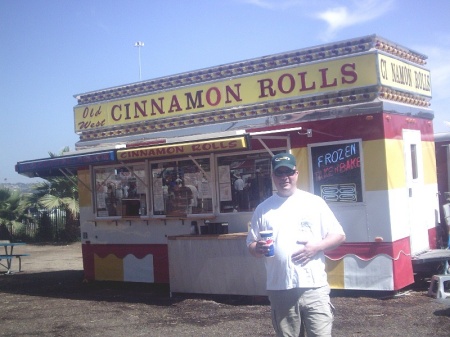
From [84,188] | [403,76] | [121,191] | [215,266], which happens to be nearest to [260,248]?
[215,266]

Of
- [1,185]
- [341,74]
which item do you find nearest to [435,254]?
[341,74]

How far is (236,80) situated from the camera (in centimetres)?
1000

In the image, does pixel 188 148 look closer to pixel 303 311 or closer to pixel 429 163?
pixel 429 163

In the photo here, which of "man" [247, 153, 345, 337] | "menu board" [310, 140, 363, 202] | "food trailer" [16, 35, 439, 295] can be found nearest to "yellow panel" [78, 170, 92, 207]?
"food trailer" [16, 35, 439, 295]

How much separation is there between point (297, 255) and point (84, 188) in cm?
859

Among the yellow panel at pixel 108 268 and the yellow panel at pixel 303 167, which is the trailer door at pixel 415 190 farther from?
the yellow panel at pixel 108 268

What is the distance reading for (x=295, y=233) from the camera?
4383 mm

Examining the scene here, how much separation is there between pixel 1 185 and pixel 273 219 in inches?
813

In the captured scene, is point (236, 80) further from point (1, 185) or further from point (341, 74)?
point (1, 185)

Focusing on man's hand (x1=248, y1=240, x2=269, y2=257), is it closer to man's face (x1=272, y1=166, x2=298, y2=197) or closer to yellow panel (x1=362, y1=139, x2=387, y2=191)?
man's face (x1=272, y1=166, x2=298, y2=197)

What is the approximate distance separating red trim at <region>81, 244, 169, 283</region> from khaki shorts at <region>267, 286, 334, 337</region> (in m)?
6.56

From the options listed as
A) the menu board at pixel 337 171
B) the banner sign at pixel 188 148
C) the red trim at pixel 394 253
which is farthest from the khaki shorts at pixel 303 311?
the menu board at pixel 337 171

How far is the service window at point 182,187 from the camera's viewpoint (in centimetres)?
1046

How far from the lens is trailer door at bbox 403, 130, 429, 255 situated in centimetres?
929
